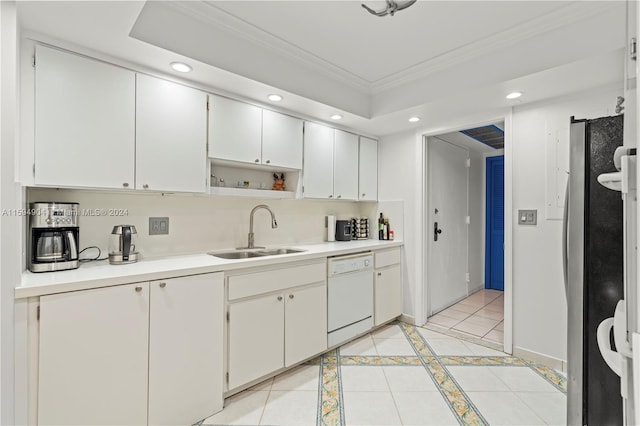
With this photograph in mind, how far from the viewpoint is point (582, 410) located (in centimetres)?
131

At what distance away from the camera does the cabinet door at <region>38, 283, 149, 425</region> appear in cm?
134

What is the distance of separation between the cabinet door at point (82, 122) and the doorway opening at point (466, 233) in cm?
285

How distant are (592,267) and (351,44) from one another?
2048mm

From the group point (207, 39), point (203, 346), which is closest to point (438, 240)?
point (203, 346)

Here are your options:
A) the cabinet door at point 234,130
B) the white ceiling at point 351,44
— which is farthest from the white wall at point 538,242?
the cabinet door at point 234,130

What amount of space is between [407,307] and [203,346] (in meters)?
2.32

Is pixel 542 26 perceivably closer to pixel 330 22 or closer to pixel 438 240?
pixel 330 22

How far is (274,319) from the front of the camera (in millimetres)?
2178

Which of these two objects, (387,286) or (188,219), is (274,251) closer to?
(188,219)

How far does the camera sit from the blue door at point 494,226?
4734 millimetres

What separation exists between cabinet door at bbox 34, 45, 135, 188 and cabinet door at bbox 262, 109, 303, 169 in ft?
3.20

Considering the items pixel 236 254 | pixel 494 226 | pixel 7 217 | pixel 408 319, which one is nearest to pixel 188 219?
pixel 236 254

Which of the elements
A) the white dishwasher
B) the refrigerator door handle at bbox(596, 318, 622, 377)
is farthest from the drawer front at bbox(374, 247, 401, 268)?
the refrigerator door handle at bbox(596, 318, 622, 377)

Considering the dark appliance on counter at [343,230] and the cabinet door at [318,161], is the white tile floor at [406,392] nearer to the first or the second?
the dark appliance on counter at [343,230]
